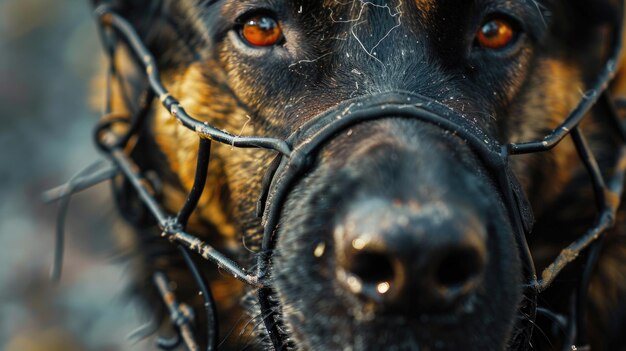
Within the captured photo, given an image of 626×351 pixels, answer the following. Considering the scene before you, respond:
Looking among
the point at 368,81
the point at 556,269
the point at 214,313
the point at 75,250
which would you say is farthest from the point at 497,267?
the point at 75,250

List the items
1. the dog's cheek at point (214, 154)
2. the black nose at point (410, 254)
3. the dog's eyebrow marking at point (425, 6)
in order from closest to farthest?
the black nose at point (410, 254) < the dog's eyebrow marking at point (425, 6) < the dog's cheek at point (214, 154)

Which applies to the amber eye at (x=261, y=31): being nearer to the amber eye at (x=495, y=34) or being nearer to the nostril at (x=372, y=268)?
the amber eye at (x=495, y=34)

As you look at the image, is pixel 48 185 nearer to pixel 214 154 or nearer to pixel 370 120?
pixel 214 154

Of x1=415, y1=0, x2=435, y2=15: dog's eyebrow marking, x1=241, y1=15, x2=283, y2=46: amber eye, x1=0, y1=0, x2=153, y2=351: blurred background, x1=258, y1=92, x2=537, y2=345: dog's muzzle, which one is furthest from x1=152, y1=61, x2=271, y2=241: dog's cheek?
x1=0, y1=0, x2=153, y2=351: blurred background

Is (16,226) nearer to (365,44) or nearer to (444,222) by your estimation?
(365,44)

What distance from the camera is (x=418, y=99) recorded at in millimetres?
2041

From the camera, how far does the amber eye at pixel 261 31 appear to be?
2.38 metres

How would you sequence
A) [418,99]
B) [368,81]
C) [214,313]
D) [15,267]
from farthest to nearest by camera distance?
[15,267] < [214,313] < [368,81] < [418,99]

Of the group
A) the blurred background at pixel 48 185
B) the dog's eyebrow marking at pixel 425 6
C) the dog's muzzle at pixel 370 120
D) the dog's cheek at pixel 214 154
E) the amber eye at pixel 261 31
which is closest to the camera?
the dog's muzzle at pixel 370 120

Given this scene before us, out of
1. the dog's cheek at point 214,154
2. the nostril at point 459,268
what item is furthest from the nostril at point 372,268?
the dog's cheek at point 214,154

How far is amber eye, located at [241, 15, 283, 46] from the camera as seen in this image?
2381mm

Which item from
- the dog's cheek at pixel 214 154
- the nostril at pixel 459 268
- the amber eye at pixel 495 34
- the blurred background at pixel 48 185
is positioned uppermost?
the amber eye at pixel 495 34

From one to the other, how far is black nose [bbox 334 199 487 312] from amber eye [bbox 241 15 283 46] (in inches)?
32.1

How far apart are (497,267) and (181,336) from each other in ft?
3.84
